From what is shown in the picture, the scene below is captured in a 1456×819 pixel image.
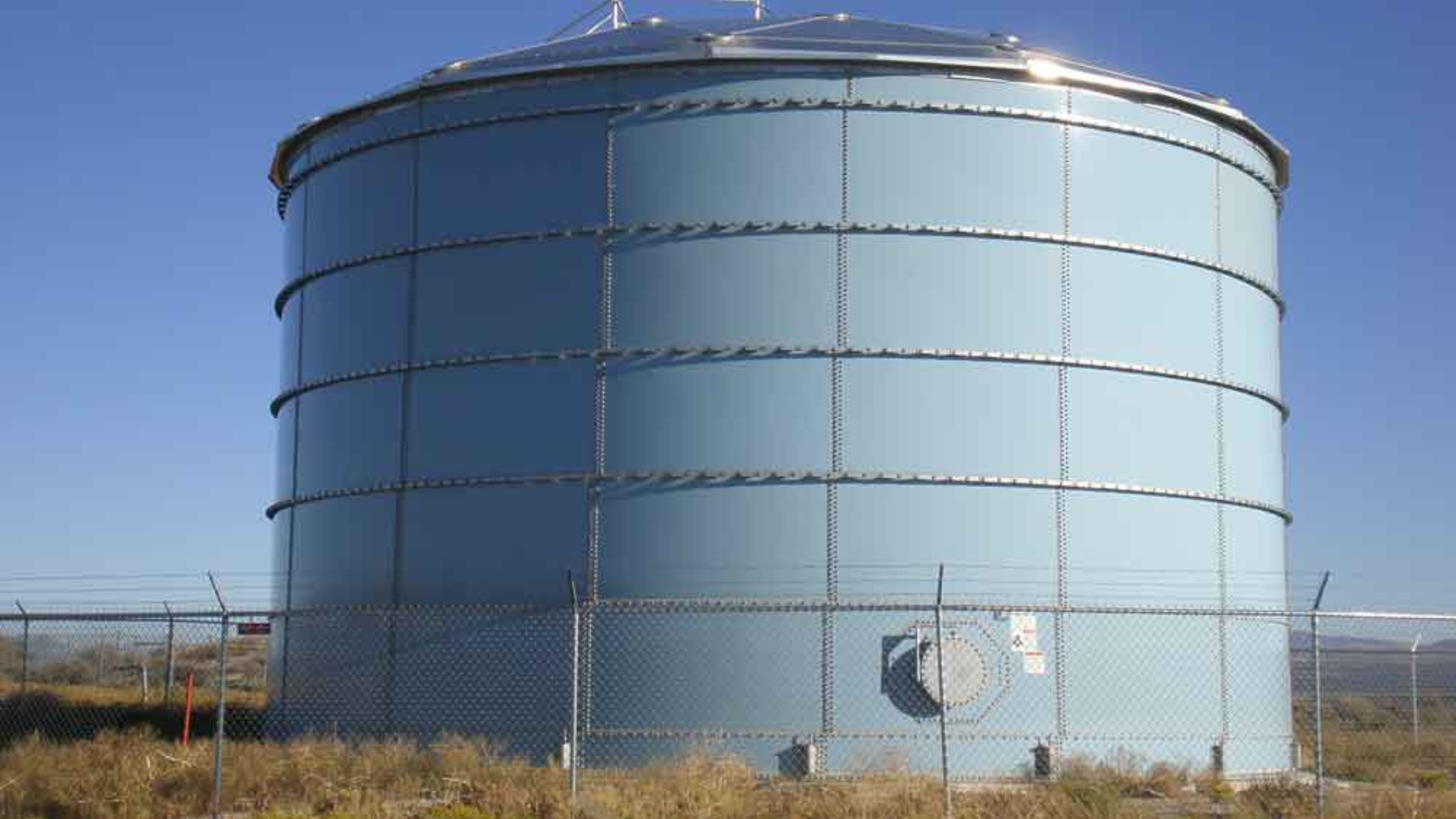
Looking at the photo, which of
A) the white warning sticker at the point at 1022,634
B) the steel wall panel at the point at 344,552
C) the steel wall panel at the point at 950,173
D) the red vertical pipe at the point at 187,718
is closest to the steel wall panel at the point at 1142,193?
the steel wall panel at the point at 950,173

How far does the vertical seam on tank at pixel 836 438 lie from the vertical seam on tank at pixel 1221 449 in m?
4.24

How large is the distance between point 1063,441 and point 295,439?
857 centimetres

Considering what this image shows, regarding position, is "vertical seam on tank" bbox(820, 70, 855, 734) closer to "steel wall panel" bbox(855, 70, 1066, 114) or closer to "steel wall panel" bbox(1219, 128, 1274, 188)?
"steel wall panel" bbox(855, 70, 1066, 114)

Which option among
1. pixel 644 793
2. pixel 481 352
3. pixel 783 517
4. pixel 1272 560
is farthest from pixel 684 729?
pixel 1272 560

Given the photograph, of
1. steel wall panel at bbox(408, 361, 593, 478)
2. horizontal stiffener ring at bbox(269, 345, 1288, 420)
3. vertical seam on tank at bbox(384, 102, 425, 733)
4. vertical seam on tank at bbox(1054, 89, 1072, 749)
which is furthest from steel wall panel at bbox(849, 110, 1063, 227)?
vertical seam on tank at bbox(384, 102, 425, 733)

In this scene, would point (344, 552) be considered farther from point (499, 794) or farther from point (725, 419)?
point (499, 794)

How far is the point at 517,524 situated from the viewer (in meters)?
17.1

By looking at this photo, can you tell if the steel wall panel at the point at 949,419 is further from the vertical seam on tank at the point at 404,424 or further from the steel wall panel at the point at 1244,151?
the vertical seam on tank at the point at 404,424

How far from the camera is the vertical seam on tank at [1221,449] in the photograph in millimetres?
17812

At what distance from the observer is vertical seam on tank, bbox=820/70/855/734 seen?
53.8 ft

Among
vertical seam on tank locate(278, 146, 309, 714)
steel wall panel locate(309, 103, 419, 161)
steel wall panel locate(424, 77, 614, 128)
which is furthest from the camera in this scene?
vertical seam on tank locate(278, 146, 309, 714)

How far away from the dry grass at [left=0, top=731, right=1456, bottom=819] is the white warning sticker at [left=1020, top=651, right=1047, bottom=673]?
1594 millimetres

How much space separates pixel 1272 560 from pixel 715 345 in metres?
6.89

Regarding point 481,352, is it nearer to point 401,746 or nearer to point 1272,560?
point 401,746
